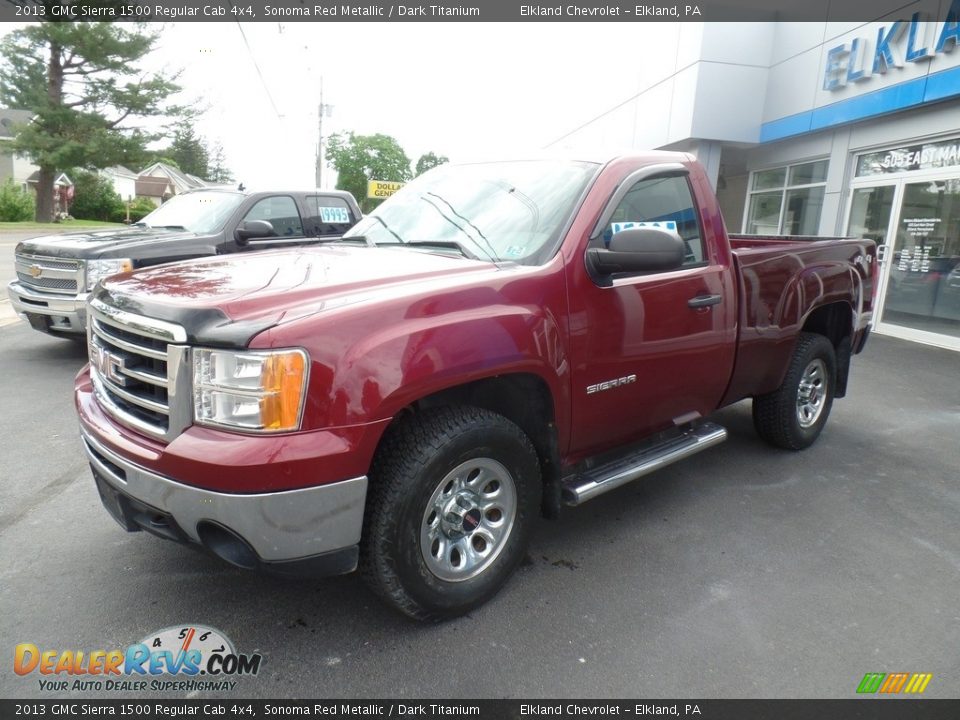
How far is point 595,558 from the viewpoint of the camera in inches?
129

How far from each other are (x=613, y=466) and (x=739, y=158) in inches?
574

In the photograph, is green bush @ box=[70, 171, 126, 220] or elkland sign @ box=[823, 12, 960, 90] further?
green bush @ box=[70, 171, 126, 220]

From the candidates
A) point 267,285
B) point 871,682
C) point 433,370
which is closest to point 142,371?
point 267,285

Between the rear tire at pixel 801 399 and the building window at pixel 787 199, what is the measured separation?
889 cm

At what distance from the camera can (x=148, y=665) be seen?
2436mm

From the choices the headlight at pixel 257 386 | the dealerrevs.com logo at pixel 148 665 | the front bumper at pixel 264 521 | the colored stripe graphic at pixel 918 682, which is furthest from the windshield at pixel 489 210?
the colored stripe graphic at pixel 918 682

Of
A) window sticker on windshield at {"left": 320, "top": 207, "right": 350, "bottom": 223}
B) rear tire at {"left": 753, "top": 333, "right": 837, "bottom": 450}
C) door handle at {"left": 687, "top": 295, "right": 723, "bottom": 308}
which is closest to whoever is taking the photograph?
door handle at {"left": 687, "top": 295, "right": 723, "bottom": 308}

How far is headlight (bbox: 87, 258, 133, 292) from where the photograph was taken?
20.4 ft

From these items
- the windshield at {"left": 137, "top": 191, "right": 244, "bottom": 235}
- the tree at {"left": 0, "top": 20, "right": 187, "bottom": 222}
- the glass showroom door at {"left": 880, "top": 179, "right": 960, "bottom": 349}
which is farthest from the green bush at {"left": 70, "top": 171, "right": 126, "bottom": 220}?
the glass showroom door at {"left": 880, "top": 179, "right": 960, "bottom": 349}

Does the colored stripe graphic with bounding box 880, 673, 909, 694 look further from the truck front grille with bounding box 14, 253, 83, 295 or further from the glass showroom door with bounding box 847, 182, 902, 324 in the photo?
the glass showroom door with bounding box 847, 182, 902, 324

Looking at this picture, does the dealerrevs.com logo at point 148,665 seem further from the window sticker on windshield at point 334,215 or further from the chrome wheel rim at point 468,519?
the window sticker on windshield at point 334,215

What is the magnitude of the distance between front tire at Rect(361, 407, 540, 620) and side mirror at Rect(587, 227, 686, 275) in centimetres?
87

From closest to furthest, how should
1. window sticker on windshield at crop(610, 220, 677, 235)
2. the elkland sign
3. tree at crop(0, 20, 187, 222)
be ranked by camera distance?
window sticker on windshield at crop(610, 220, 677, 235)
the elkland sign
tree at crop(0, 20, 187, 222)
